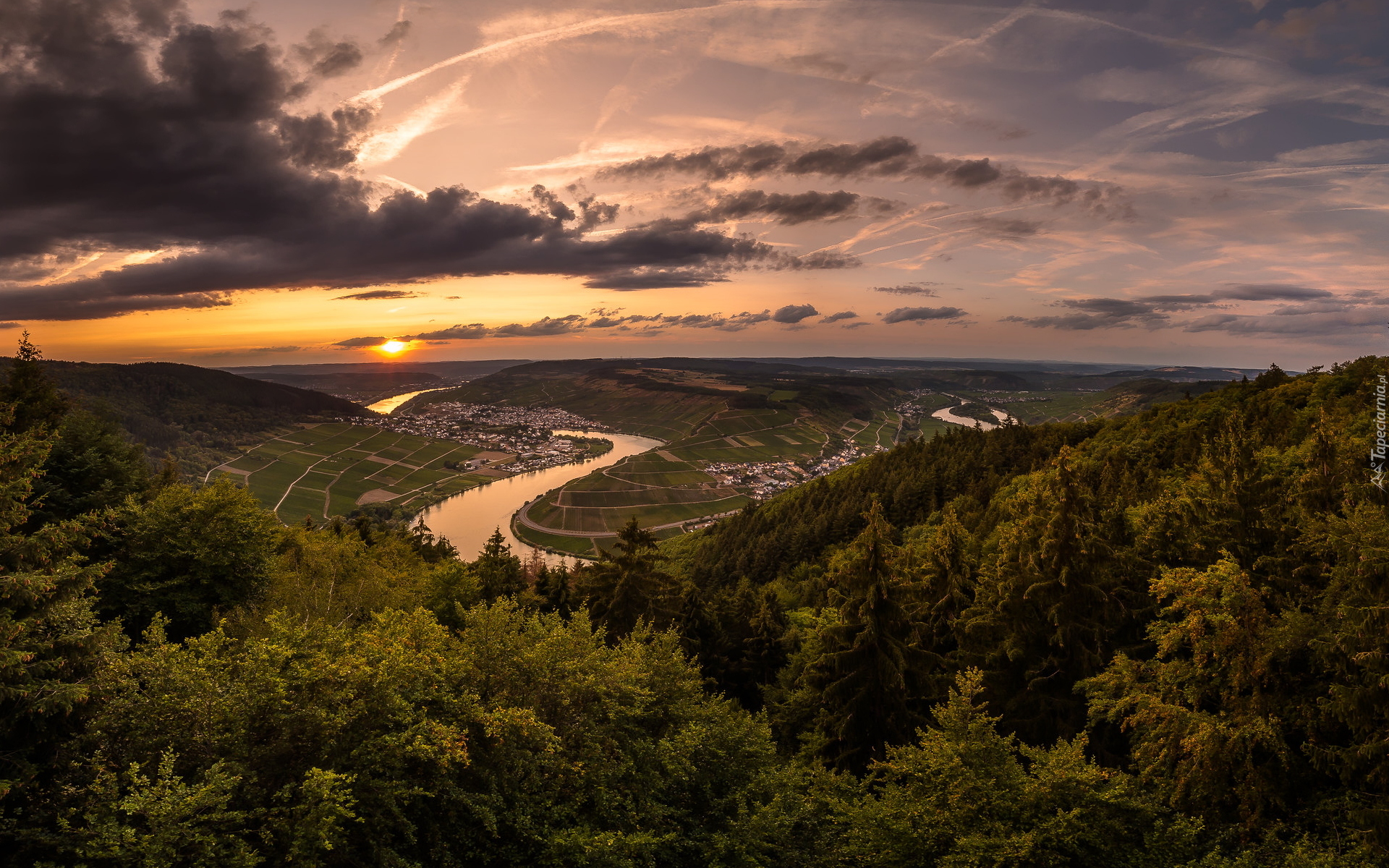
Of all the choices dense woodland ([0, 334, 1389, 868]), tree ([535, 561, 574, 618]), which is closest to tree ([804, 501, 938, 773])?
dense woodland ([0, 334, 1389, 868])

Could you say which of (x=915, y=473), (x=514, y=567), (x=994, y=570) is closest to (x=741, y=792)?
(x=994, y=570)

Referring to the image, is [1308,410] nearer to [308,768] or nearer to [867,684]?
[867,684]

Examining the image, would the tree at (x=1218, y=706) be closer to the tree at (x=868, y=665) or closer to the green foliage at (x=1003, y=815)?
the green foliage at (x=1003, y=815)

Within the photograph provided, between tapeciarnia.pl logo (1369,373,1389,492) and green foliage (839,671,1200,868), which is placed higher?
tapeciarnia.pl logo (1369,373,1389,492)

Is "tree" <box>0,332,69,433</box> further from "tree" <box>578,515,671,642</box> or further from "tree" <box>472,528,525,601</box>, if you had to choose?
"tree" <box>578,515,671,642</box>

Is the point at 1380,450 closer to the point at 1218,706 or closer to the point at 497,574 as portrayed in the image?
the point at 1218,706

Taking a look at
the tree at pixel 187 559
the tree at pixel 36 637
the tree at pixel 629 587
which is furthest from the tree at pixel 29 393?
the tree at pixel 629 587

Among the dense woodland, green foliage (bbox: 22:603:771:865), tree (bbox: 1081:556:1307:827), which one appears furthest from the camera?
tree (bbox: 1081:556:1307:827)

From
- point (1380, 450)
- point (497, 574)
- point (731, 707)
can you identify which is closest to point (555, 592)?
point (497, 574)
